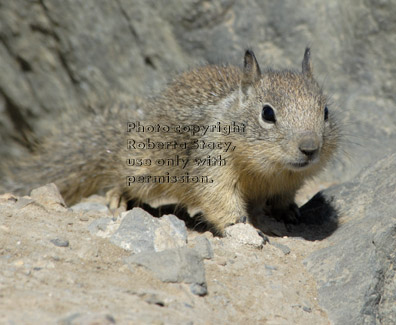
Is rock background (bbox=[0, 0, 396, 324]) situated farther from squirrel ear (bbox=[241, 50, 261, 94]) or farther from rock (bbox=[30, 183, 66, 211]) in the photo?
squirrel ear (bbox=[241, 50, 261, 94])

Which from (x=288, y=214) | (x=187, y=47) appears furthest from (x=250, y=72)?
(x=187, y=47)

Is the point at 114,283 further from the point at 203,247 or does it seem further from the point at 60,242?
the point at 203,247

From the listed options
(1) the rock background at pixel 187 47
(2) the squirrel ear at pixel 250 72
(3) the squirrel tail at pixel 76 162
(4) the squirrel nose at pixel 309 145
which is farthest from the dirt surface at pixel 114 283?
(1) the rock background at pixel 187 47

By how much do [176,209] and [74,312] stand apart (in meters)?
3.31

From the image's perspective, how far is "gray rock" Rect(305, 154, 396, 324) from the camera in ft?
13.1

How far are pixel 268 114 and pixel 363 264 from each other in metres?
1.54

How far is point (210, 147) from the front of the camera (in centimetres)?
525

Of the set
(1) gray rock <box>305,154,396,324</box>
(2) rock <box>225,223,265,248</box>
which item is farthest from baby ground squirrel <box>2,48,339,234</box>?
(1) gray rock <box>305,154,396,324</box>

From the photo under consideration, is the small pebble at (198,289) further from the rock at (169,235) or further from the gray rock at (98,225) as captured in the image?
the gray rock at (98,225)

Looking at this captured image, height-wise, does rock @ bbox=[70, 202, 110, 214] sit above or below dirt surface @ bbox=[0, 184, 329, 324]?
below

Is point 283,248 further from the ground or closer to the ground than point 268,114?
closer to the ground

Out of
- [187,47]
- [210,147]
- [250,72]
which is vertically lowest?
[210,147]

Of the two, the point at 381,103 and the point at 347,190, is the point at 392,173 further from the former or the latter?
the point at 381,103

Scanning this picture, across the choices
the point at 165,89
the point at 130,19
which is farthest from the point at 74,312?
the point at 130,19
